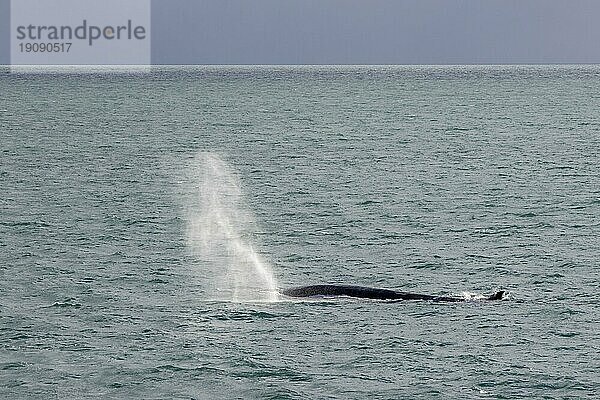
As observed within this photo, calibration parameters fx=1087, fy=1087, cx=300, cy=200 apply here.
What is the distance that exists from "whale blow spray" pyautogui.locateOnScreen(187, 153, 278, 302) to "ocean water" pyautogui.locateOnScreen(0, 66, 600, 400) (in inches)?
7.7

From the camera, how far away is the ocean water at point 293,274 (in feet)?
106

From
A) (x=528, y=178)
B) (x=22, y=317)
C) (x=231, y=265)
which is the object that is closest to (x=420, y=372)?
(x=22, y=317)

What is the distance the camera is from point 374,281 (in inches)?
1795

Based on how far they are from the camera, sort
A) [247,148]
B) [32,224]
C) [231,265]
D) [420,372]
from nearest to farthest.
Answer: [420,372] → [231,265] → [32,224] → [247,148]

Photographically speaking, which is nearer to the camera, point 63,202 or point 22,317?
point 22,317

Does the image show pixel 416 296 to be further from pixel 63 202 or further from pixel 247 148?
pixel 247 148

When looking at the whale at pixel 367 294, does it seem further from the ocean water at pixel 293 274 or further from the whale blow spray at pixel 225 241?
the whale blow spray at pixel 225 241

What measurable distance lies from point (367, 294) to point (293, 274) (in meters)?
6.53

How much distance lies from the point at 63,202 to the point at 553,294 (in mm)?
36534

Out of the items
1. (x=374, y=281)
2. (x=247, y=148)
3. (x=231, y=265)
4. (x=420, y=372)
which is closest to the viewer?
(x=420, y=372)

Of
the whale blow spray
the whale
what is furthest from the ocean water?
the whale

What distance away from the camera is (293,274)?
154ft

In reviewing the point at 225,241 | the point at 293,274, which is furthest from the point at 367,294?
the point at 225,241

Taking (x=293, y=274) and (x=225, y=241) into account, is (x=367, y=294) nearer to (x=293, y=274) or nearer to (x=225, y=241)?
(x=293, y=274)
